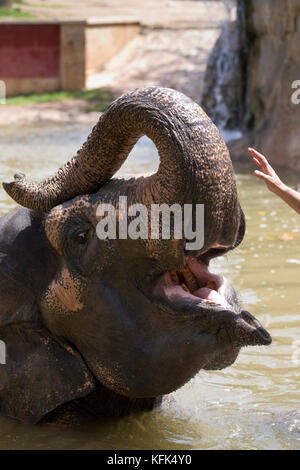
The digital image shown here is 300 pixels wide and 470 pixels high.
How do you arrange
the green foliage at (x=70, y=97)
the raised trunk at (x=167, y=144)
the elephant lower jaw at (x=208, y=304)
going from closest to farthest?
the raised trunk at (x=167, y=144) < the elephant lower jaw at (x=208, y=304) < the green foliage at (x=70, y=97)

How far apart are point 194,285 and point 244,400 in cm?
113

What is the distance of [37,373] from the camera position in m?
3.30

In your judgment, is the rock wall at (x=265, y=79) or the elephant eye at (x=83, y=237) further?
the rock wall at (x=265, y=79)

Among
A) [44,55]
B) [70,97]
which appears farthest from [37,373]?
[44,55]

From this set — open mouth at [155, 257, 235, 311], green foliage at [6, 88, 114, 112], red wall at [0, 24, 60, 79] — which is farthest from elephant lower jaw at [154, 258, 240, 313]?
red wall at [0, 24, 60, 79]

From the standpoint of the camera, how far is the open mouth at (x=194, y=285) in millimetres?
2979

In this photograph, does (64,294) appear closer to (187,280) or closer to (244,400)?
(187,280)

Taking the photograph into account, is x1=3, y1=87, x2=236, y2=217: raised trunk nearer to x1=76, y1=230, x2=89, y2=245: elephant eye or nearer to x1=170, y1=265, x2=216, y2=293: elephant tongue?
x1=76, y1=230, x2=89, y2=245: elephant eye

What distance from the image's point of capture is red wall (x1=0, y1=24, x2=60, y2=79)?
18.6m

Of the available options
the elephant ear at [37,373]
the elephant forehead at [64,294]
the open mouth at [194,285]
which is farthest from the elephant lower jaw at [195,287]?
the elephant ear at [37,373]

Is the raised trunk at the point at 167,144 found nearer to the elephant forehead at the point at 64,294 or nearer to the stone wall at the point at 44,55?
the elephant forehead at the point at 64,294

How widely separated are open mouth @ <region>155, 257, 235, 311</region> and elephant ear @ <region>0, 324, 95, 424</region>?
48 centimetres

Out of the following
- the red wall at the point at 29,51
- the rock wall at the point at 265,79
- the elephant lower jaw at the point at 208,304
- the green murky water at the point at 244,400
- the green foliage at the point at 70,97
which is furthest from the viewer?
the red wall at the point at 29,51
